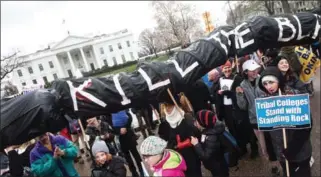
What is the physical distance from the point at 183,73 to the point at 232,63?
3195 mm

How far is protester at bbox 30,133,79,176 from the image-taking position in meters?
3.76

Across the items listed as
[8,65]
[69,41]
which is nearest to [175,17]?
[8,65]

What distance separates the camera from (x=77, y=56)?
81.8 meters

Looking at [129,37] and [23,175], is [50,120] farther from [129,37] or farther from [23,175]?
[129,37]

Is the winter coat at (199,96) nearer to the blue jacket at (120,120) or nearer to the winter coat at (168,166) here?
the blue jacket at (120,120)

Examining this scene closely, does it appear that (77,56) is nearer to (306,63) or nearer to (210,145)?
(306,63)

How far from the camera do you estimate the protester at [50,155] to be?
376cm

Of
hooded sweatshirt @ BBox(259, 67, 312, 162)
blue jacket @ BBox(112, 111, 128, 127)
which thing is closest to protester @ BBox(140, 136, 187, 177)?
hooded sweatshirt @ BBox(259, 67, 312, 162)

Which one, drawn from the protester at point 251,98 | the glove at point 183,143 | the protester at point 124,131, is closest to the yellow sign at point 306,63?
the protester at point 251,98

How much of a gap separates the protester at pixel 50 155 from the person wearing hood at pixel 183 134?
1.32 m

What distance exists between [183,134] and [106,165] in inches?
41.1

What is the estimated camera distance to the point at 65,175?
4016 mm

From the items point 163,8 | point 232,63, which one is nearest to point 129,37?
point 163,8

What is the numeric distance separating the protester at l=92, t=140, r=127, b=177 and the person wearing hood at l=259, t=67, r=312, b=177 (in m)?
1.86
